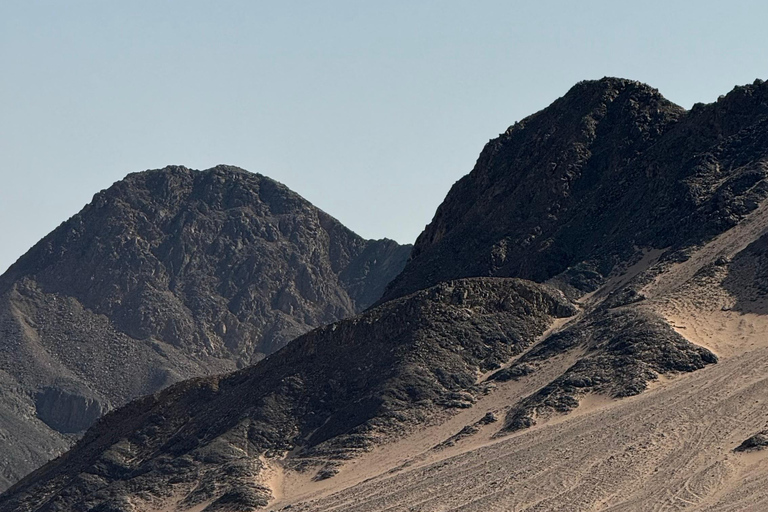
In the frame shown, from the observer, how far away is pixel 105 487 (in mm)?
88188

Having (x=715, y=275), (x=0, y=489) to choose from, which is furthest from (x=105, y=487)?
(x=0, y=489)

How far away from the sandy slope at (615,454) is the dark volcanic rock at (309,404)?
9.22 feet

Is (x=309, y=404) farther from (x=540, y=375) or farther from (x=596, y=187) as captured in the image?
(x=596, y=187)

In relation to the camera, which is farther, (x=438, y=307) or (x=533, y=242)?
(x=533, y=242)

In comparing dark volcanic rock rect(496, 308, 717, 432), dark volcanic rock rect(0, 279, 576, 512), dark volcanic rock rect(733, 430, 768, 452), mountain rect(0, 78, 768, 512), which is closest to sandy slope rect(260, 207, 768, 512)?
mountain rect(0, 78, 768, 512)

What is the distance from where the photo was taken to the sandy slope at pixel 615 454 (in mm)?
67312

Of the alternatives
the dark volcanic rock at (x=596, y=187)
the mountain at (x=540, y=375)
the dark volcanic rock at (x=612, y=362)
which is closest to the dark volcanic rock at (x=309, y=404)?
the mountain at (x=540, y=375)

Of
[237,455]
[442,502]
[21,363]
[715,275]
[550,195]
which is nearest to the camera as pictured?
[442,502]

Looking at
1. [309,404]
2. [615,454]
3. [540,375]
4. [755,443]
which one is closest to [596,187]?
[540,375]

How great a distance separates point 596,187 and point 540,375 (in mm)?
28015

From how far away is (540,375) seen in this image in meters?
88.3

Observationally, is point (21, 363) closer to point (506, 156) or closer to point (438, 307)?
point (506, 156)

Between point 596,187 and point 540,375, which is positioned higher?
point 596,187

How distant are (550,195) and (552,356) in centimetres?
2528
